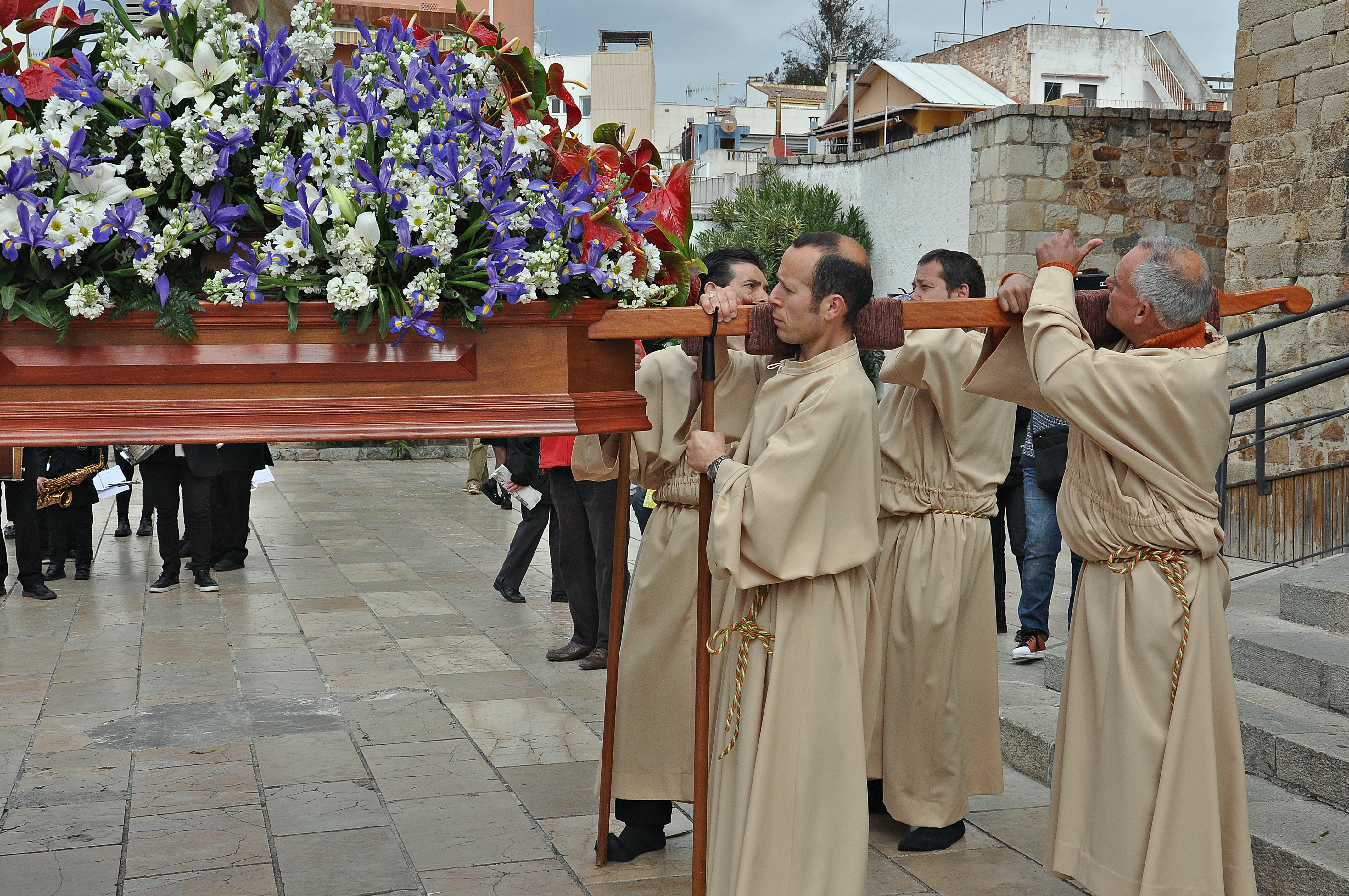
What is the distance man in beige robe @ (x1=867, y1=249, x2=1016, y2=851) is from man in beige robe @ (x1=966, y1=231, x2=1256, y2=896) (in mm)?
726

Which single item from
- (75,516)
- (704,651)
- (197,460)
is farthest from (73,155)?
(75,516)

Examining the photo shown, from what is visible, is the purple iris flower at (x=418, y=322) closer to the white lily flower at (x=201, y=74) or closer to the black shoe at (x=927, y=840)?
the white lily flower at (x=201, y=74)

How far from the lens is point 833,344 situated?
3.07 meters

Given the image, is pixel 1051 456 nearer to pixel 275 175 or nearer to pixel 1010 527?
pixel 1010 527

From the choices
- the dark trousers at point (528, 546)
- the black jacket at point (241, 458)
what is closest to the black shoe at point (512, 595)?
the dark trousers at point (528, 546)

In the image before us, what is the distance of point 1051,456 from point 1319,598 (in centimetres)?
135

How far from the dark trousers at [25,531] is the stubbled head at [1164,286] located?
285 inches

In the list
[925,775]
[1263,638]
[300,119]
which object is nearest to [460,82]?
[300,119]

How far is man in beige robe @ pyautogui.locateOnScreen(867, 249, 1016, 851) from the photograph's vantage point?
13.1 ft

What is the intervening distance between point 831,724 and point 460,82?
1.73 m

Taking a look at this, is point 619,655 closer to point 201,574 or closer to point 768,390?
point 768,390

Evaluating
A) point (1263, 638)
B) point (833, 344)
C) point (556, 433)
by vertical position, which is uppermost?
point (833, 344)

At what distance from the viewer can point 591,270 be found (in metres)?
2.72

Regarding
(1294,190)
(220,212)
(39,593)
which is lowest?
(39,593)
